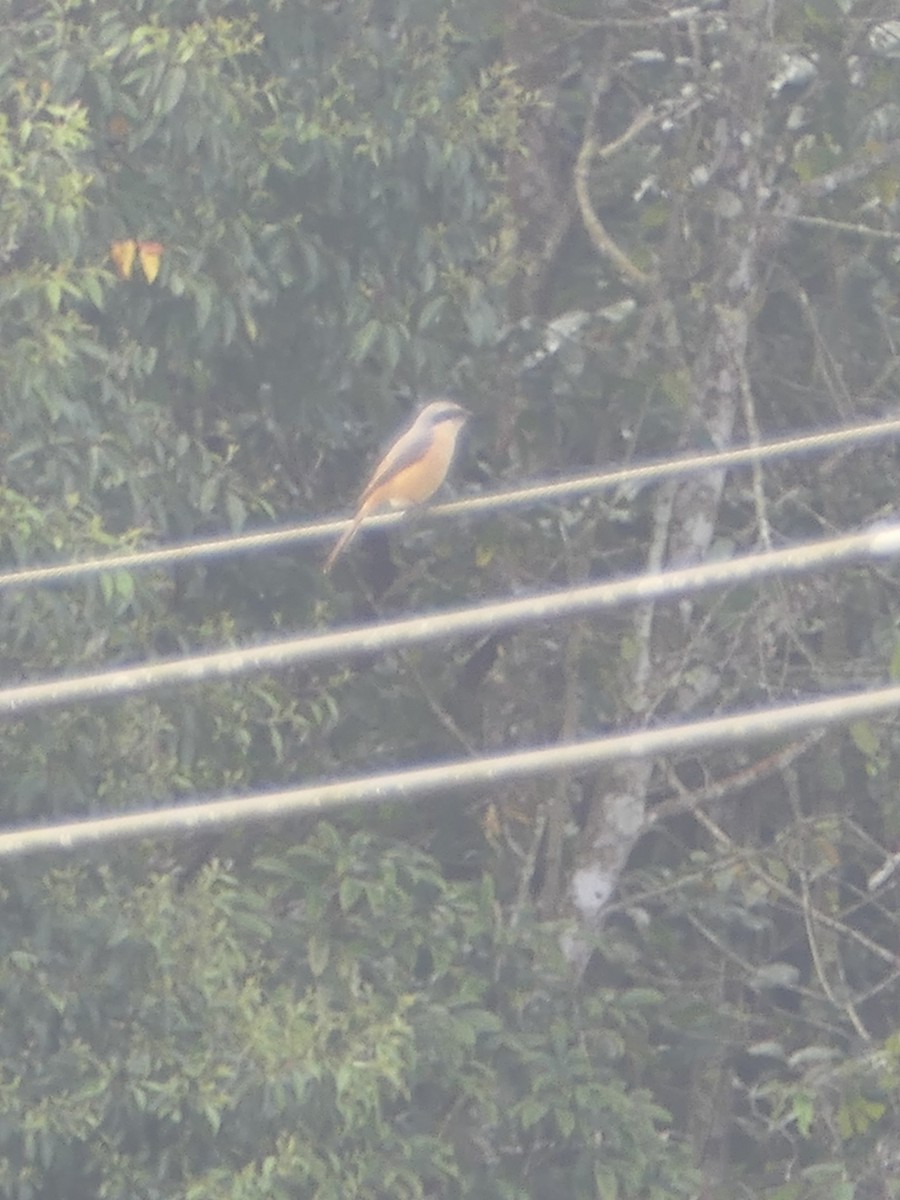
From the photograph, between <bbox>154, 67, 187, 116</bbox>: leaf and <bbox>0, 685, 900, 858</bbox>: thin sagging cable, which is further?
<bbox>154, 67, 187, 116</bbox>: leaf

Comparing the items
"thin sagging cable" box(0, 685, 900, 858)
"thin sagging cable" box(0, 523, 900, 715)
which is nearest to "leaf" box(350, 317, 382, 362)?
"thin sagging cable" box(0, 523, 900, 715)

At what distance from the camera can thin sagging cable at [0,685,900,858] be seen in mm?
3193

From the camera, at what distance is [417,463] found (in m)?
6.57

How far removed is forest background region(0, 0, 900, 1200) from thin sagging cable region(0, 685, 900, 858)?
2581 millimetres

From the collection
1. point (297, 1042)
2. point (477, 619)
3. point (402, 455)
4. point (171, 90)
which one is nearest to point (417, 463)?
point (402, 455)

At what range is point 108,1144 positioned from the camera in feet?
21.2

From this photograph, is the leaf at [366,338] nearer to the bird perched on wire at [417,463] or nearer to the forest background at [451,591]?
the forest background at [451,591]

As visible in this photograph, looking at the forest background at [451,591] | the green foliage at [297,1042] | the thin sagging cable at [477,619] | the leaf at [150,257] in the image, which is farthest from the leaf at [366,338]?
the thin sagging cable at [477,619]

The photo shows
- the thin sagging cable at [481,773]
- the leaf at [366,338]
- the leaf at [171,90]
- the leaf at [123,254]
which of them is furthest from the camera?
the leaf at [366,338]

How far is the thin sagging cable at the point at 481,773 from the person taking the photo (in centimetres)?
319

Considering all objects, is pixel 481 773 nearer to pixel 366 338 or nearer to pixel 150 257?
pixel 150 257

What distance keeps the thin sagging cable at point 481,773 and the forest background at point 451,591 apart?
2.58 metres

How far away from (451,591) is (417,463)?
52.0 inches

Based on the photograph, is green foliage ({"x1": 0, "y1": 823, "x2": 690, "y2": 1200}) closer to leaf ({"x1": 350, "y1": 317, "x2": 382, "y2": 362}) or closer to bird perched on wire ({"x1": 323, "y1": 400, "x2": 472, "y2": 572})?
bird perched on wire ({"x1": 323, "y1": 400, "x2": 472, "y2": 572})
